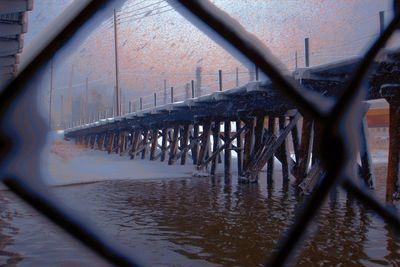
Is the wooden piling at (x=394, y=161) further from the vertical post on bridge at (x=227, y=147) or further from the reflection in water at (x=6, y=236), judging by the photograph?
the vertical post on bridge at (x=227, y=147)

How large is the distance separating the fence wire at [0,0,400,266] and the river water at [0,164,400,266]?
1.93m

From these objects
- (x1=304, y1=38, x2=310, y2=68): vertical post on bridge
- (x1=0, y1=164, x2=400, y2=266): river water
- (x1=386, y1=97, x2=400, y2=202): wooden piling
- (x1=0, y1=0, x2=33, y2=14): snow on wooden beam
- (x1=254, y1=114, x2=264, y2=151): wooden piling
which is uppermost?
(x1=304, y1=38, x2=310, y2=68): vertical post on bridge

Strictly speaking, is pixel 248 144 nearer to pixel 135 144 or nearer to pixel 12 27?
pixel 12 27

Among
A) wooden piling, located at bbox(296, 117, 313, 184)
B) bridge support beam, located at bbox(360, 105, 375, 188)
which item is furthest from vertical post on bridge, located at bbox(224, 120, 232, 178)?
bridge support beam, located at bbox(360, 105, 375, 188)

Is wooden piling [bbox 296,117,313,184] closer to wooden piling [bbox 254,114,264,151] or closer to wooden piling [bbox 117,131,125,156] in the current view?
wooden piling [bbox 254,114,264,151]

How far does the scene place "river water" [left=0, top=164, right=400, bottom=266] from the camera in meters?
4.65

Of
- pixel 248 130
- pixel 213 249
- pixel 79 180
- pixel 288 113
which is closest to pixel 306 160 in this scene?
pixel 288 113

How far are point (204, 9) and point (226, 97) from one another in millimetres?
11126

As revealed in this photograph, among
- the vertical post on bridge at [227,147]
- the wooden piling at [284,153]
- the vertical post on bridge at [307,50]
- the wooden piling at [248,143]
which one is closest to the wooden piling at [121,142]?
the vertical post on bridge at [227,147]

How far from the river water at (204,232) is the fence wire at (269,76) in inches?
76.1

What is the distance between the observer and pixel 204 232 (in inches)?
237

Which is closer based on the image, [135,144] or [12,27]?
[12,27]

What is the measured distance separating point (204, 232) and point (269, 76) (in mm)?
5185

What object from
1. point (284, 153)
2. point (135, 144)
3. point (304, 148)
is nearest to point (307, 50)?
point (304, 148)
